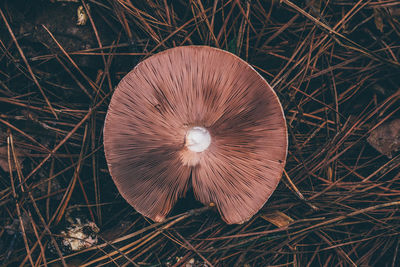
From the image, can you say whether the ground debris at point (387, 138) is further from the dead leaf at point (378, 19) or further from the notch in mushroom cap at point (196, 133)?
the notch in mushroom cap at point (196, 133)

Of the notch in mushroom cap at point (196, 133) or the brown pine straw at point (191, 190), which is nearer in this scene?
the notch in mushroom cap at point (196, 133)

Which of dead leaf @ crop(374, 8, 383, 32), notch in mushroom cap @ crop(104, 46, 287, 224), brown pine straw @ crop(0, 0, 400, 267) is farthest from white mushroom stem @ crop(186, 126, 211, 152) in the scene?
dead leaf @ crop(374, 8, 383, 32)

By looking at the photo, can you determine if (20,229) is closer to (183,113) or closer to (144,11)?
(183,113)

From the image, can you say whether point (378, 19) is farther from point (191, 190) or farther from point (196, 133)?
point (191, 190)

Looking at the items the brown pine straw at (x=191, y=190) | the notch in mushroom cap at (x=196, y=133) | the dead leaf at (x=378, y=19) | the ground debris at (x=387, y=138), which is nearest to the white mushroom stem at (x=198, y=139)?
the notch in mushroom cap at (x=196, y=133)

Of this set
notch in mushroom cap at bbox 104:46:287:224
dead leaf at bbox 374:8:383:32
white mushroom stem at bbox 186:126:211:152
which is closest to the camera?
notch in mushroom cap at bbox 104:46:287:224

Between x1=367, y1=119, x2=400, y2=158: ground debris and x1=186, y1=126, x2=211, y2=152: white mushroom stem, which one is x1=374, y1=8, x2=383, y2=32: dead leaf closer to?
x1=367, y1=119, x2=400, y2=158: ground debris
